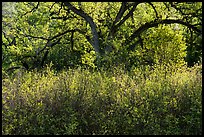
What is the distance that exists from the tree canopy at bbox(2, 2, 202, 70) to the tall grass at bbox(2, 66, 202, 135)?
463cm

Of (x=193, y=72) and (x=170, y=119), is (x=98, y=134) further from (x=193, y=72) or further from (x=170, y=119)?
(x=193, y=72)

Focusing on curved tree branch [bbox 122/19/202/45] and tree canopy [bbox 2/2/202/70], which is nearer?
tree canopy [bbox 2/2/202/70]

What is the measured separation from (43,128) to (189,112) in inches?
121

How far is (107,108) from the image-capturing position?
317 inches

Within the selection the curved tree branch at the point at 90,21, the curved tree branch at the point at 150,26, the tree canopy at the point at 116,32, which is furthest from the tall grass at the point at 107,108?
the curved tree branch at the point at 90,21

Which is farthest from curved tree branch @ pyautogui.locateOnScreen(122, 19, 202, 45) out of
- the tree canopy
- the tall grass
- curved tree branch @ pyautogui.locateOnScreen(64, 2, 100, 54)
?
the tall grass

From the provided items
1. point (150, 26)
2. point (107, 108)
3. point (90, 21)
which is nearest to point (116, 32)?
point (90, 21)

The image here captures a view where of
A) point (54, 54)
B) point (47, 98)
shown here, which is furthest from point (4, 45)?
point (47, 98)

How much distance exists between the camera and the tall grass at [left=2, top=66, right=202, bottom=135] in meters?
7.55

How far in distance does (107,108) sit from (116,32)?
8.99m

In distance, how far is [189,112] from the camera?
304 inches

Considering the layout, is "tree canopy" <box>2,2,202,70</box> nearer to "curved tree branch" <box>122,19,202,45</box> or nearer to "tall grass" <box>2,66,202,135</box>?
"curved tree branch" <box>122,19,202,45</box>

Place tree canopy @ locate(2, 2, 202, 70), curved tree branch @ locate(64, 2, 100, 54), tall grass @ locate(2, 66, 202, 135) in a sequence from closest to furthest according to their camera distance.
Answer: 1. tall grass @ locate(2, 66, 202, 135)
2. tree canopy @ locate(2, 2, 202, 70)
3. curved tree branch @ locate(64, 2, 100, 54)

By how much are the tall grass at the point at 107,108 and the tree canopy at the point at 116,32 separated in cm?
463
